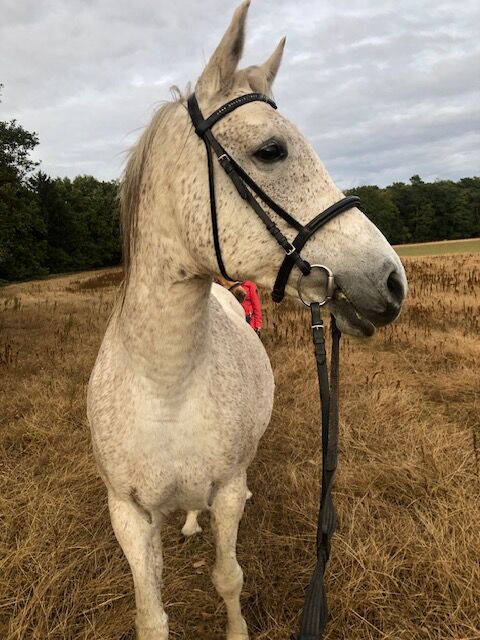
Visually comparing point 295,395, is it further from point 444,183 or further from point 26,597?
point 444,183

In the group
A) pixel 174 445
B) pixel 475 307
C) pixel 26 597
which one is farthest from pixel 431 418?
pixel 475 307

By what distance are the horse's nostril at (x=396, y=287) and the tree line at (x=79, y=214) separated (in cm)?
135

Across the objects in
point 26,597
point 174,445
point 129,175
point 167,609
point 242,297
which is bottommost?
point 167,609

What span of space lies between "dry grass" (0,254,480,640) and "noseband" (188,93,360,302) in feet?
1.77

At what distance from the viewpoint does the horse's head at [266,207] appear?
1506 mm

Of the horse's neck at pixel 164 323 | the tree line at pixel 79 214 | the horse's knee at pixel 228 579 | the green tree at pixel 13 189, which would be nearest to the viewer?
the horse's neck at pixel 164 323

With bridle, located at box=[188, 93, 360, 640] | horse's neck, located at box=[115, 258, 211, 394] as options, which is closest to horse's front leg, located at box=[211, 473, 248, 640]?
bridle, located at box=[188, 93, 360, 640]

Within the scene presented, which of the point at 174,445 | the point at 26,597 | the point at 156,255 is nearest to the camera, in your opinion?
the point at 156,255

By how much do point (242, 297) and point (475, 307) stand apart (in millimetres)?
6662

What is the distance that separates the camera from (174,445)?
1990 mm

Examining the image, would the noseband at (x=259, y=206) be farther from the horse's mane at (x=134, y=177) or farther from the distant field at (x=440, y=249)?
the distant field at (x=440, y=249)

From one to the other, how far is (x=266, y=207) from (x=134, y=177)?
25.1 inches

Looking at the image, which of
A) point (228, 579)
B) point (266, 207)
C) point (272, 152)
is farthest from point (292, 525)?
point (272, 152)

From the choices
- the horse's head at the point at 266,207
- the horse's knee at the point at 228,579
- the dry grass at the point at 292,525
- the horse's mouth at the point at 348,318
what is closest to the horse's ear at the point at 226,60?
the horse's head at the point at 266,207
